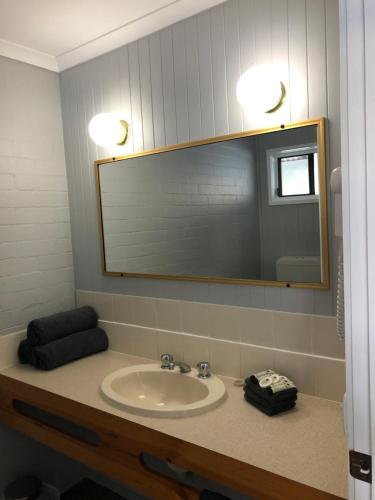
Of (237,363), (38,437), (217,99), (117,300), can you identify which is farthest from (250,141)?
(38,437)

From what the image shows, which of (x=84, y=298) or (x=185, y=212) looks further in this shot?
(x=84, y=298)

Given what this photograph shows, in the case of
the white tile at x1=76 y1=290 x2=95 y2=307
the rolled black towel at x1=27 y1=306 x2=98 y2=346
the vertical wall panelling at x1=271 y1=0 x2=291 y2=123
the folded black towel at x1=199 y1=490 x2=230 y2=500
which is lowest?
the folded black towel at x1=199 y1=490 x2=230 y2=500

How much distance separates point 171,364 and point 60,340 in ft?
1.89

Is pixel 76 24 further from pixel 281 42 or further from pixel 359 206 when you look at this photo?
pixel 359 206

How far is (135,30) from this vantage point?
188 cm

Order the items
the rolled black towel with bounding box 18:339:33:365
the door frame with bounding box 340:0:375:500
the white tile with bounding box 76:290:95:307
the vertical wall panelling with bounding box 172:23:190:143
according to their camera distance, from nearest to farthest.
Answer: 1. the door frame with bounding box 340:0:375:500
2. the vertical wall panelling with bounding box 172:23:190:143
3. the rolled black towel with bounding box 18:339:33:365
4. the white tile with bounding box 76:290:95:307

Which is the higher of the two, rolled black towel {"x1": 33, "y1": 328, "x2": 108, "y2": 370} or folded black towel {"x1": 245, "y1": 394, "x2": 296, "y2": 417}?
rolled black towel {"x1": 33, "y1": 328, "x2": 108, "y2": 370}

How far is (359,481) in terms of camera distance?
2.43ft

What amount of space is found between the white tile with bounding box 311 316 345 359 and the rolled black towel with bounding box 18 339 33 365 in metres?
1.31

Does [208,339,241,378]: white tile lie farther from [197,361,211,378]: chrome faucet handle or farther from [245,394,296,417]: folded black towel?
[245,394,296,417]: folded black towel

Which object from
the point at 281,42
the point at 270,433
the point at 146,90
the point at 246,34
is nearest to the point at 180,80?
the point at 146,90

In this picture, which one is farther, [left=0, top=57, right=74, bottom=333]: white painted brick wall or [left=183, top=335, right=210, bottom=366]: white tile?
[left=0, top=57, right=74, bottom=333]: white painted brick wall

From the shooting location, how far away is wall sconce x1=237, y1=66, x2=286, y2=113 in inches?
59.1

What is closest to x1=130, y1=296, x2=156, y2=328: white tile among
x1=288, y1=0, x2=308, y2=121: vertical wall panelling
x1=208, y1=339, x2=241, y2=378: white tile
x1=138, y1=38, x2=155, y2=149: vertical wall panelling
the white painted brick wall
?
x1=208, y1=339, x2=241, y2=378: white tile
